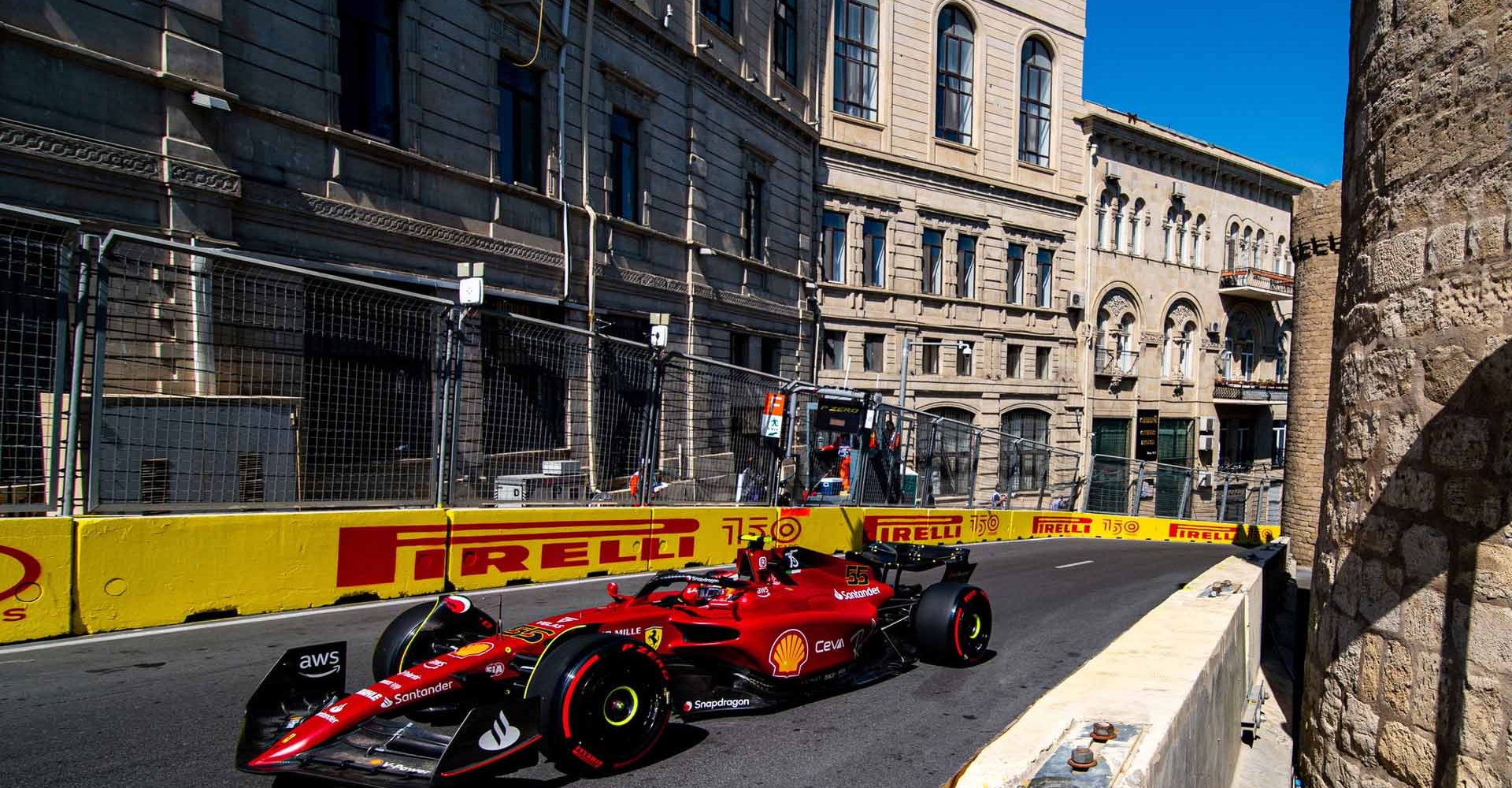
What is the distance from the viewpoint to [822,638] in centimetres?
596

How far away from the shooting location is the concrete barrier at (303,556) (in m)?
5.98

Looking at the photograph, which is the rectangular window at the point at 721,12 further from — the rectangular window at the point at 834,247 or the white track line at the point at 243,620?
the white track line at the point at 243,620

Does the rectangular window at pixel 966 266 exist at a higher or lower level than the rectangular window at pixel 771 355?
higher

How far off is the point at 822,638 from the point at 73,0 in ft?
Answer: 35.5

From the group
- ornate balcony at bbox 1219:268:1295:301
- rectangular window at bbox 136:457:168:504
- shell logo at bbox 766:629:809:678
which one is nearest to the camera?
shell logo at bbox 766:629:809:678

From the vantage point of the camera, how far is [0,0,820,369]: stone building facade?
1065 centimetres

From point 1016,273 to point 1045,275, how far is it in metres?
1.52

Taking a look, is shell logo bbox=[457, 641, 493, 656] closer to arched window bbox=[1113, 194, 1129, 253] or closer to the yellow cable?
the yellow cable

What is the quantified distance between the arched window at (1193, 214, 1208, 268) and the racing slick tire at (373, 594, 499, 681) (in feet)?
127

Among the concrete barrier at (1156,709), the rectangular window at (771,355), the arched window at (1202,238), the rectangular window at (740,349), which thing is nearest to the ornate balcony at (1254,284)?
the arched window at (1202,238)

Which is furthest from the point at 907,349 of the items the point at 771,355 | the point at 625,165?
the point at 625,165

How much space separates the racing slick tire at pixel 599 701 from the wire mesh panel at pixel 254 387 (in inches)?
150

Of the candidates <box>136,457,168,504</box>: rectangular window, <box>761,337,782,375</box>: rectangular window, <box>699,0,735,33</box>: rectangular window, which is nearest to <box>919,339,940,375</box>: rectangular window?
<box>761,337,782,375</box>: rectangular window

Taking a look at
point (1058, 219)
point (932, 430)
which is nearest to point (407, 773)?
point (932, 430)
